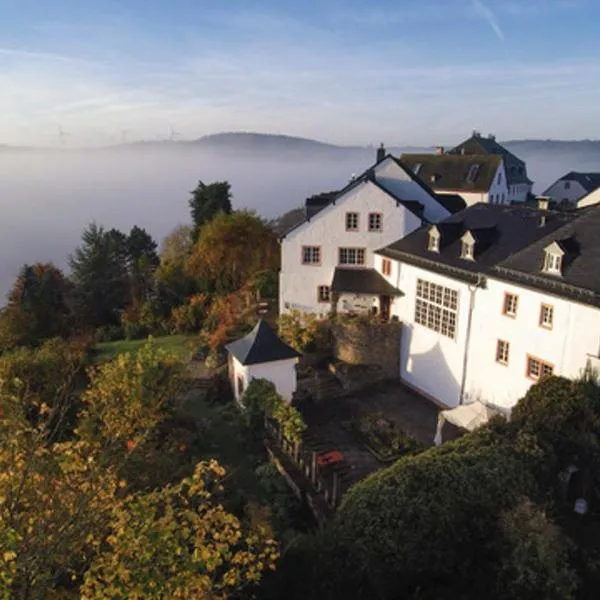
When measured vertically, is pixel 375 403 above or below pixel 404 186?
below

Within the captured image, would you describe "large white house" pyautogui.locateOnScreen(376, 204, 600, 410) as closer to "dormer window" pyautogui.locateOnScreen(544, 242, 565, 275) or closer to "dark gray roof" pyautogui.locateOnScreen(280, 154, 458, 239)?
"dormer window" pyautogui.locateOnScreen(544, 242, 565, 275)

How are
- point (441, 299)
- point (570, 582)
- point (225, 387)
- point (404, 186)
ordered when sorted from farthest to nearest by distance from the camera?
point (404, 186) → point (225, 387) → point (441, 299) → point (570, 582)

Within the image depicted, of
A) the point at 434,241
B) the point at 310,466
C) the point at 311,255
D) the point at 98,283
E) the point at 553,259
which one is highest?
the point at 553,259

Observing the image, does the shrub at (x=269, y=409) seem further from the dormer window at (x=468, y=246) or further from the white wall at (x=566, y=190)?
the white wall at (x=566, y=190)

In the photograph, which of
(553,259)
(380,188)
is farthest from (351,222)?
(553,259)

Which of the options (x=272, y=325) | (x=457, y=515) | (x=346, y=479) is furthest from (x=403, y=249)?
(x=457, y=515)

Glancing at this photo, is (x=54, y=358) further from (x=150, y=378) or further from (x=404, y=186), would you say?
(x=404, y=186)

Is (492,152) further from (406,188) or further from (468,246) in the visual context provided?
(468,246)
